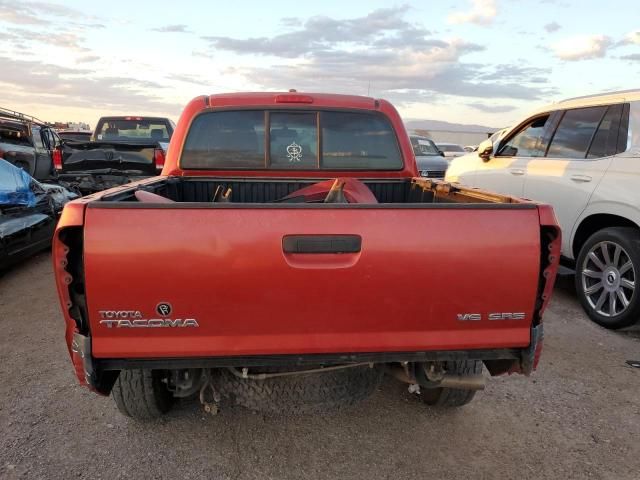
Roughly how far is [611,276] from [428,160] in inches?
382

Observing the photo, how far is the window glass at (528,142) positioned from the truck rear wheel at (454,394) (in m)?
3.83

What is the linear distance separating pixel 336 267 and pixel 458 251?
1.76 feet

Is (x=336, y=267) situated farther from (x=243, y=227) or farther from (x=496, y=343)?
(x=496, y=343)

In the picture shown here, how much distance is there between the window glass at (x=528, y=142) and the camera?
596cm

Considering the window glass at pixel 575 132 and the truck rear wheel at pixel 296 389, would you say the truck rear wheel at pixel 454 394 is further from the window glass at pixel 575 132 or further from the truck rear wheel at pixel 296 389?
the window glass at pixel 575 132

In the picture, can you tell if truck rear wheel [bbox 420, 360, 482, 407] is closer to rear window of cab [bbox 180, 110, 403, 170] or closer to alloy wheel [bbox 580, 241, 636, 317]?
rear window of cab [bbox 180, 110, 403, 170]

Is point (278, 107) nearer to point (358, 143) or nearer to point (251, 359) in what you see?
point (358, 143)

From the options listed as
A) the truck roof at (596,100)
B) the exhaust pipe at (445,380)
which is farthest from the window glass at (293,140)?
the truck roof at (596,100)

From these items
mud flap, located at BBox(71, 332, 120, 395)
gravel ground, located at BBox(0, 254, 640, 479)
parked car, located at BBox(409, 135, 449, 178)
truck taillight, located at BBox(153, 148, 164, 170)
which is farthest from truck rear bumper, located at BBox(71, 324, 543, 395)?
parked car, located at BBox(409, 135, 449, 178)

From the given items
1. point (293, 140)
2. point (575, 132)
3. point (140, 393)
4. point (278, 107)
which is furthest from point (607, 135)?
point (140, 393)

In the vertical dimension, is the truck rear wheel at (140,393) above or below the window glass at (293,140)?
below

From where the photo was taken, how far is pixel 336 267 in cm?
211

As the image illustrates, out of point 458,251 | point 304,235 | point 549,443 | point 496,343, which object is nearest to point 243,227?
point 304,235

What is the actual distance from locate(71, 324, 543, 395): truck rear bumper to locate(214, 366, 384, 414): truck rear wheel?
35cm
